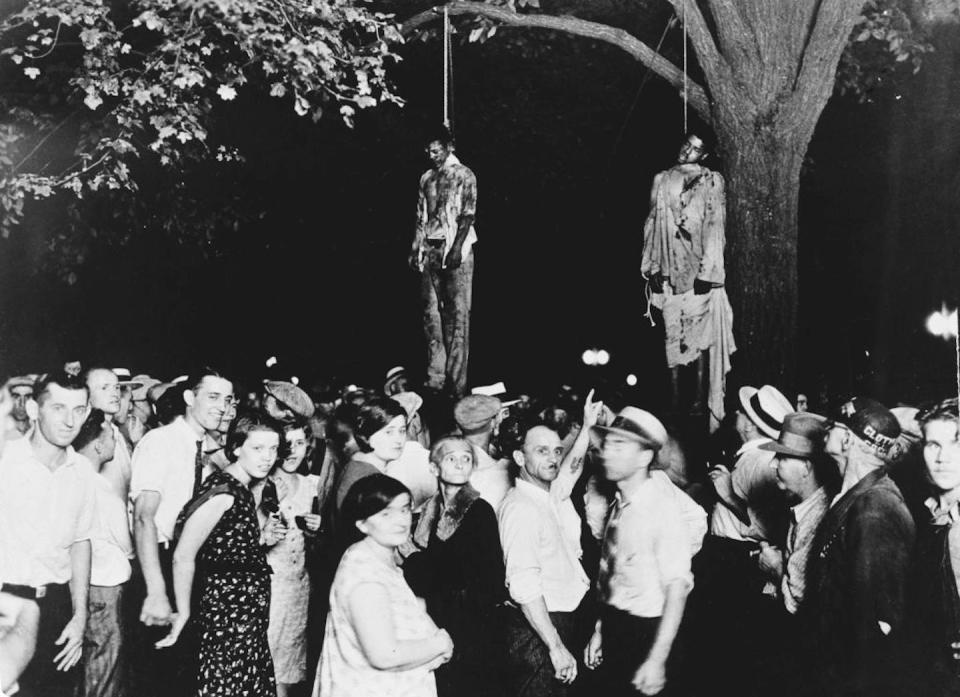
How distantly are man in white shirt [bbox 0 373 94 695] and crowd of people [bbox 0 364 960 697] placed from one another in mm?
11

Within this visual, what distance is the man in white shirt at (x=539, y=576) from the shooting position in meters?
5.02

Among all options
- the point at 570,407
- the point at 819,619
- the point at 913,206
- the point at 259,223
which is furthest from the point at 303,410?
the point at 913,206

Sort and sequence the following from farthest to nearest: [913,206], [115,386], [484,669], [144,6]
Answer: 1. [913,206]
2. [144,6]
3. [115,386]
4. [484,669]

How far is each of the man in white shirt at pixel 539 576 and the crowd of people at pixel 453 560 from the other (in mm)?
12

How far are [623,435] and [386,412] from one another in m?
1.27

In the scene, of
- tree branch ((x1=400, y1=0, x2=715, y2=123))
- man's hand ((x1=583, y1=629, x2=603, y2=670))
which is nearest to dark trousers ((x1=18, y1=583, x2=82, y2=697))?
man's hand ((x1=583, y1=629, x2=603, y2=670))

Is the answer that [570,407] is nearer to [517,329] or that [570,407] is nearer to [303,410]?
[303,410]

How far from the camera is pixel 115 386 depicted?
632 cm

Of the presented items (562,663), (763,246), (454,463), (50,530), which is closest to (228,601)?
(50,530)

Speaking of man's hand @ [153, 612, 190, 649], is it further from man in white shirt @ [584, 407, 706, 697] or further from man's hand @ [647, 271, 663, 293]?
man's hand @ [647, 271, 663, 293]

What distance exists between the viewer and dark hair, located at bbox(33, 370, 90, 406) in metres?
5.39

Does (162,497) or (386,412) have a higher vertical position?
(386,412)

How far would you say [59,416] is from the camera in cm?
534

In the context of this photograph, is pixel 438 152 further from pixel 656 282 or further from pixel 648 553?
pixel 648 553
